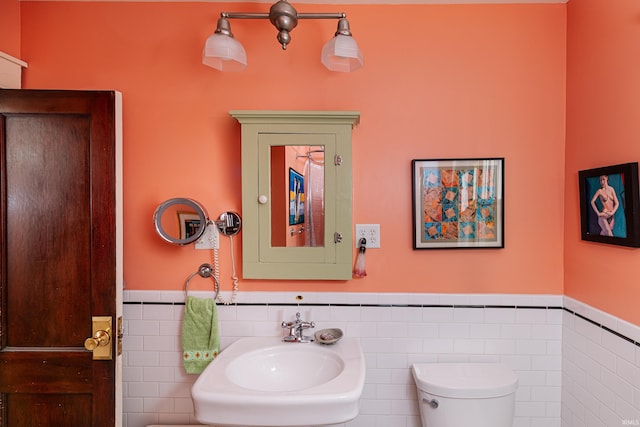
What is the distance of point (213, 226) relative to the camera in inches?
61.4

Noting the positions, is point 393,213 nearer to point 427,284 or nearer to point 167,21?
point 427,284

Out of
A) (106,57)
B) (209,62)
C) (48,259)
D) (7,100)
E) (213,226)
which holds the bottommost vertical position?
(48,259)

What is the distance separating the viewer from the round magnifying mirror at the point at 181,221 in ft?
4.89

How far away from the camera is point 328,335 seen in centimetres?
148

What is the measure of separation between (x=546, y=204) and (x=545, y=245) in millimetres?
187

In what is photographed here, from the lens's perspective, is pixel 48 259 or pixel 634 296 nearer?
pixel 634 296

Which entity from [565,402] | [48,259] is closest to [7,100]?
[48,259]

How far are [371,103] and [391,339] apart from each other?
109 cm

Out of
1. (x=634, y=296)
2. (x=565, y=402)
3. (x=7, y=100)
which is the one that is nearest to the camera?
(x=634, y=296)

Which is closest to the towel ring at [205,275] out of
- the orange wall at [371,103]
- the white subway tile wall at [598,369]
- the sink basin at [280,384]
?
the orange wall at [371,103]

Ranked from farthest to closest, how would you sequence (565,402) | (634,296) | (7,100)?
(565,402), (7,100), (634,296)

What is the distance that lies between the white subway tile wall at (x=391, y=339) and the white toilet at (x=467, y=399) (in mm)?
140

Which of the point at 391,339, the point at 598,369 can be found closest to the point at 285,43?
the point at 391,339

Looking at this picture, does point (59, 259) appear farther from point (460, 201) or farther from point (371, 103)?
point (460, 201)
